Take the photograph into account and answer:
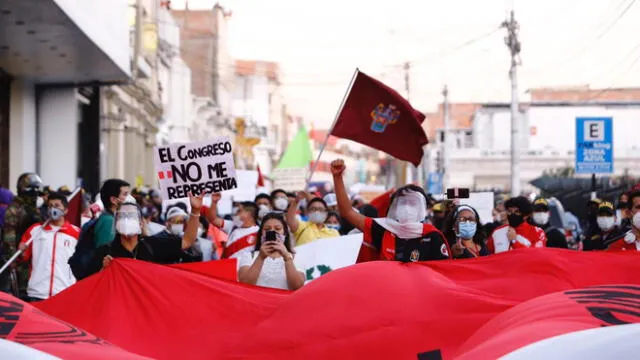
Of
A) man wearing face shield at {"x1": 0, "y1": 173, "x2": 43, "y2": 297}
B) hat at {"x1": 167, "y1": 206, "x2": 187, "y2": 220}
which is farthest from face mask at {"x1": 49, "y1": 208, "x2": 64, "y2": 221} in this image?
hat at {"x1": 167, "y1": 206, "x2": 187, "y2": 220}

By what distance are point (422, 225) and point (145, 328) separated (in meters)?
2.05

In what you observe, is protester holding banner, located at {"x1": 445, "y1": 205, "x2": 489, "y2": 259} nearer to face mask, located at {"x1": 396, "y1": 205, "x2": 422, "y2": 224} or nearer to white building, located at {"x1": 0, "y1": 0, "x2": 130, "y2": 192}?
face mask, located at {"x1": 396, "y1": 205, "x2": 422, "y2": 224}

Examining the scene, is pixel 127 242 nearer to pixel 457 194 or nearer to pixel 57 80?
pixel 457 194

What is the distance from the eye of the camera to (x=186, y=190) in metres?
10.8

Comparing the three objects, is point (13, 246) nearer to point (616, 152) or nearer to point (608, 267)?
point (608, 267)

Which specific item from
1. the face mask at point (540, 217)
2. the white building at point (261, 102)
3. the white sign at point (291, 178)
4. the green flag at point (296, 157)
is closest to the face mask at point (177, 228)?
the face mask at point (540, 217)

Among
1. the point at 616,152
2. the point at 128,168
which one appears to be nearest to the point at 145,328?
the point at 128,168

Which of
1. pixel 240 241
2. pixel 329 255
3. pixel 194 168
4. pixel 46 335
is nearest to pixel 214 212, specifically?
pixel 240 241

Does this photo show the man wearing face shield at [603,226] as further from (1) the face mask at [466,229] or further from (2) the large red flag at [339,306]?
(2) the large red flag at [339,306]

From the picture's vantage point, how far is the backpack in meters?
8.56

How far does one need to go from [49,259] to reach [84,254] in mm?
2042

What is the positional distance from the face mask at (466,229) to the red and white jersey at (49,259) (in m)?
3.61

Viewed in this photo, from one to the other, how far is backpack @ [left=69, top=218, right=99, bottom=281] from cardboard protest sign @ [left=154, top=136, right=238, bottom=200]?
1.72 meters

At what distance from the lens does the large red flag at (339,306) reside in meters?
6.27
